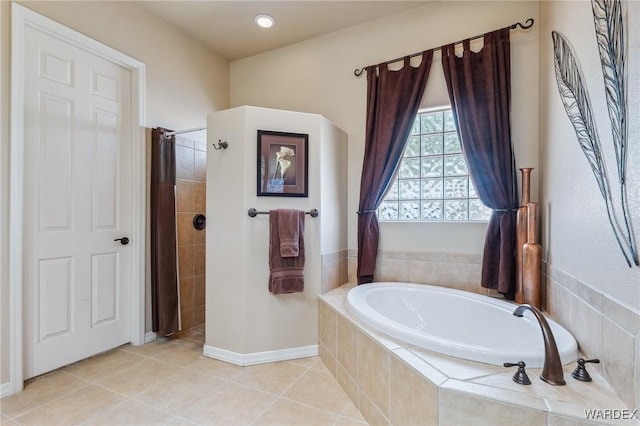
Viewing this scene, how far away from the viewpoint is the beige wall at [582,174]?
0.97m

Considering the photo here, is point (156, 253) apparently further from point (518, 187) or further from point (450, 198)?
point (518, 187)

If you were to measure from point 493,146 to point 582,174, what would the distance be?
75 cm

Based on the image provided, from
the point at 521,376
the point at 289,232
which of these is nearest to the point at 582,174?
the point at 521,376

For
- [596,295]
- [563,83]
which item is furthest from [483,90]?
[596,295]

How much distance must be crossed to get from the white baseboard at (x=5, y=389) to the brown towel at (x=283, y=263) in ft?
5.00

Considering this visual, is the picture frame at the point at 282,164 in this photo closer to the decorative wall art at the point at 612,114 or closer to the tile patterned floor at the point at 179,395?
the tile patterned floor at the point at 179,395

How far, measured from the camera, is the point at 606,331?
108cm

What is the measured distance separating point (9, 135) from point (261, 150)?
1409mm

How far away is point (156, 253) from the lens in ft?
7.91

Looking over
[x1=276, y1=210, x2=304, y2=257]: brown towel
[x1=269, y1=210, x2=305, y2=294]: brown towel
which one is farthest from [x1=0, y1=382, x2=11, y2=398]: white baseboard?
[x1=276, y1=210, x2=304, y2=257]: brown towel

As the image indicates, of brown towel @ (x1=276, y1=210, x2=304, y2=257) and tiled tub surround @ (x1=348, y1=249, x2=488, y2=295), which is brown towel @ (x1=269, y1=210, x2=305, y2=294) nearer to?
brown towel @ (x1=276, y1=210, x2=304, y2=257)

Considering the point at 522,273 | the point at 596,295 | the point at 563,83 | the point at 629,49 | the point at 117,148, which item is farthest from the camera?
the point at 117,148

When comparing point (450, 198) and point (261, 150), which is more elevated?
point (261, 150)

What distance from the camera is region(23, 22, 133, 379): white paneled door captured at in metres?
1.84
